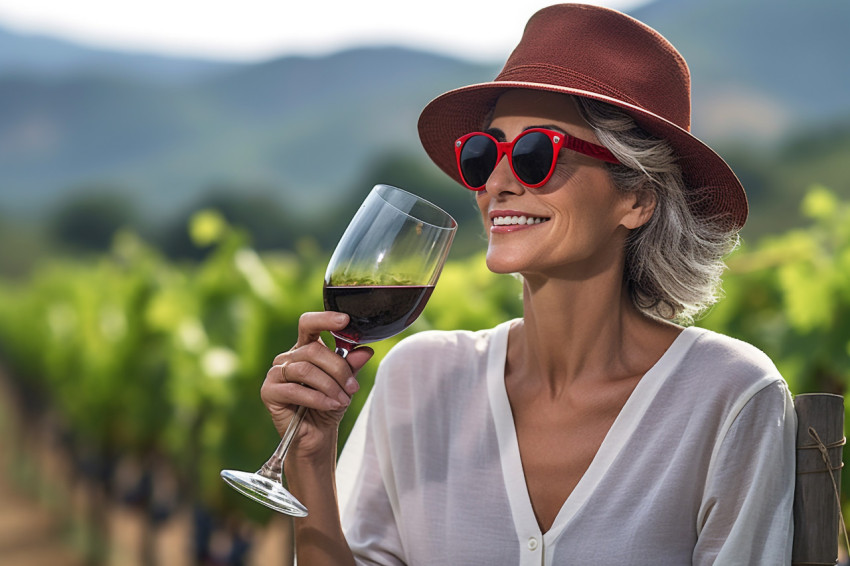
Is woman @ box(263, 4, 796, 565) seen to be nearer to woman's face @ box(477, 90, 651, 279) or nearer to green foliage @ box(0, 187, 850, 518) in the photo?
woman's face @ box(477, 90, 651, 279)

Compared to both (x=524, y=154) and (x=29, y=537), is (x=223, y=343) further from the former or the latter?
(x=29, y=537)

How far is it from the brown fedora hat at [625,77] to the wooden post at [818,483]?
1.73 ft

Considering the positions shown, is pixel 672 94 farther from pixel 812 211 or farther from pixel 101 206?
pixel 101 206

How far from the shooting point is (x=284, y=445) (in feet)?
6.09

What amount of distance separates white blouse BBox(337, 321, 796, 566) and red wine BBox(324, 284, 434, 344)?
53 cm

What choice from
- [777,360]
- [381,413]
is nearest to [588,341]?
[381,413]

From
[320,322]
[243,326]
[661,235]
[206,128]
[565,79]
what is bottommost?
[243,326]

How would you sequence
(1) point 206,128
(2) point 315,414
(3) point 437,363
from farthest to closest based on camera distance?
(1) point 206,128 < (3) point 437,363 < (2) point 315,414

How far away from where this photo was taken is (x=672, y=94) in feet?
7.19

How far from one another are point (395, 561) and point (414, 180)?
3233 inches

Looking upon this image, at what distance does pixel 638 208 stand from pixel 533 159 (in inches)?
12.7

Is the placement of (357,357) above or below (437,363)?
above

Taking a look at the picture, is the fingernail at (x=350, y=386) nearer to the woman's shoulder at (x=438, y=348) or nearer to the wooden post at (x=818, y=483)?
the woman's shoulder at (x=438, y=348)

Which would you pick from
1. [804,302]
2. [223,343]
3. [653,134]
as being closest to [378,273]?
[653,134]
